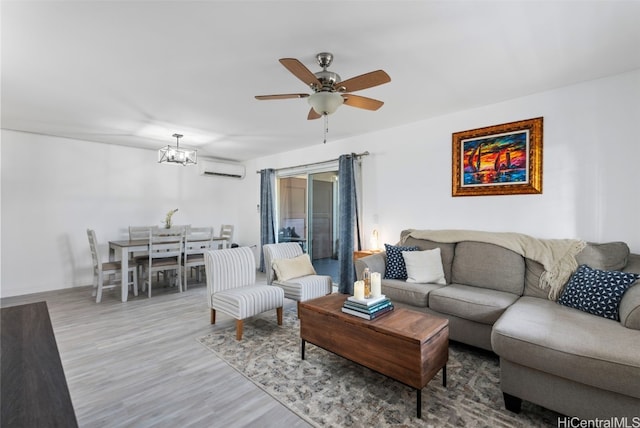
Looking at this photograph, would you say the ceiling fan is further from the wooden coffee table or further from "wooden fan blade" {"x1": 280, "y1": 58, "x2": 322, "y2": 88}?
the wooden coffee table

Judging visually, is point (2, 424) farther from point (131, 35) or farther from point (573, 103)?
point (573, 103)

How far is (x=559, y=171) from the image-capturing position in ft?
9.58

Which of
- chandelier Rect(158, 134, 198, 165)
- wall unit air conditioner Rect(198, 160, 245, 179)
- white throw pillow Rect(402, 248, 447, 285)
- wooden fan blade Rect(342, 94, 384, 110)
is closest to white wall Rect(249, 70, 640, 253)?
white throw pillow Rect(402, 248, 447, 285)

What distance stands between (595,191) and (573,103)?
885 mm

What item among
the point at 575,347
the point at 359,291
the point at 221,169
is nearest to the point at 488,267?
the point at 575,347

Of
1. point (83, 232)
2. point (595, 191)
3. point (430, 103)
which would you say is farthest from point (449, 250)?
point (83, 232)

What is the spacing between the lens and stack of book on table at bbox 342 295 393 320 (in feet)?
6.98

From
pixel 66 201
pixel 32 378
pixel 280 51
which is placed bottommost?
pixel 32 378

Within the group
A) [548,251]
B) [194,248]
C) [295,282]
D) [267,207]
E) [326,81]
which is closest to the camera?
[326,81]

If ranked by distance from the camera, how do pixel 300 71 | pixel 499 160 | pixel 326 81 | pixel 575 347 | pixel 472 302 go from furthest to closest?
pixel 499 160
pixel 472 302
pixel 326 81
pixel 300 71
pixel 575 347

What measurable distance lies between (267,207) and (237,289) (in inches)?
118

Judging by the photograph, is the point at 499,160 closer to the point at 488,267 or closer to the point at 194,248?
the point at 488,267

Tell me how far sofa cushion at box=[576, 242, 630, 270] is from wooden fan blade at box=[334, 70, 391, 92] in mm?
2340

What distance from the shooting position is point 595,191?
2740 millimetres
